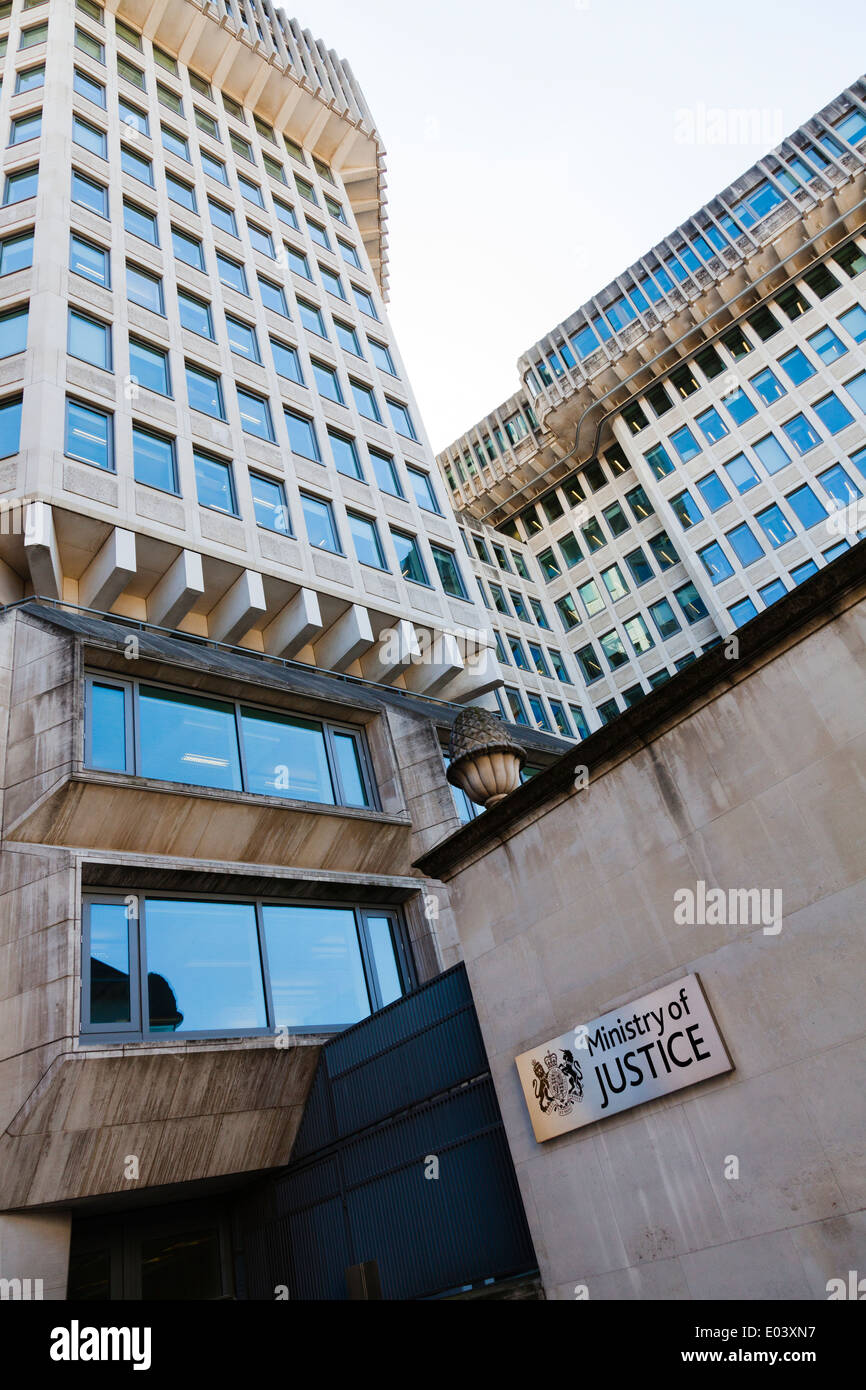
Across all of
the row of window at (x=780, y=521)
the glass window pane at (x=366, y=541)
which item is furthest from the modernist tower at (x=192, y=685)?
the row of window at (x=780, y=521)

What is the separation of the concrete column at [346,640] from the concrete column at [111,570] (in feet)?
16.8

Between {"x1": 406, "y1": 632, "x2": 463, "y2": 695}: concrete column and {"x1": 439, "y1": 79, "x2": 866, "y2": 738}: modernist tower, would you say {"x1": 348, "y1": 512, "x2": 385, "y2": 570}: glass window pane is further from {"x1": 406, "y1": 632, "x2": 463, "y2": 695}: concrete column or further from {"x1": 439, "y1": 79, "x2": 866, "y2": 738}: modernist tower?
{"x1": 439, "y1": 79, "x2": 866, "y2": 738}: modernist tower

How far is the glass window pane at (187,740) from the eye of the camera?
48.6ft

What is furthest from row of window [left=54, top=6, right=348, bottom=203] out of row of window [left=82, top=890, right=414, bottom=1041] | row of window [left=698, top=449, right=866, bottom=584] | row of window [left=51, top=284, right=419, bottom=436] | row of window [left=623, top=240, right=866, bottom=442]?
row of window [left=82, top=890, right=414, bottom=1041]

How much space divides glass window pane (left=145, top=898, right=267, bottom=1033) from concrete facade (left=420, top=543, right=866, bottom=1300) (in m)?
5.43

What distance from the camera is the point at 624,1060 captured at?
8227 millimetres

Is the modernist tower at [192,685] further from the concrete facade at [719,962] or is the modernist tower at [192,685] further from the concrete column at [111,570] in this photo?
the concrete facade at [719,962]

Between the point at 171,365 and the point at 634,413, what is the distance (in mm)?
27606

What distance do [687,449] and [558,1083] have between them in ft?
121

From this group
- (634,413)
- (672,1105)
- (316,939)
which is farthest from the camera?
(634,413)
